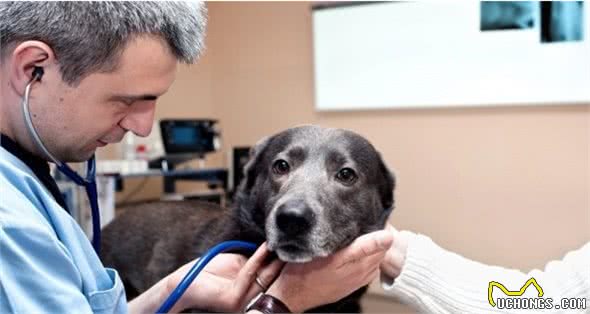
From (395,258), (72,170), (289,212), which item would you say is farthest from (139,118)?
(395,258)

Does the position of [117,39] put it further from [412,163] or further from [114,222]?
[412,163]

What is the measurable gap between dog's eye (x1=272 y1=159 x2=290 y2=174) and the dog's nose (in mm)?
232

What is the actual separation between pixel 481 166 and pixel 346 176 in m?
1.83

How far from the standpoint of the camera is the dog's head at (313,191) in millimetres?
1107

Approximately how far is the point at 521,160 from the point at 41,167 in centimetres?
253

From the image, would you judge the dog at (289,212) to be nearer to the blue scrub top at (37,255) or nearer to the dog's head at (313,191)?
the dog's head at (313,191)

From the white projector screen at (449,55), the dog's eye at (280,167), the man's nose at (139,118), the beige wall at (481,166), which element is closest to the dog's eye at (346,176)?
the dog's eye at (280,167)

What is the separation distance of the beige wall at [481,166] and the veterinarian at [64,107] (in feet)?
5.90

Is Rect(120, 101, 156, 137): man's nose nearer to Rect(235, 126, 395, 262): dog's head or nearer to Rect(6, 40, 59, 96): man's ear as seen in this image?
Rect(6, 40, 59, 96): man's ear

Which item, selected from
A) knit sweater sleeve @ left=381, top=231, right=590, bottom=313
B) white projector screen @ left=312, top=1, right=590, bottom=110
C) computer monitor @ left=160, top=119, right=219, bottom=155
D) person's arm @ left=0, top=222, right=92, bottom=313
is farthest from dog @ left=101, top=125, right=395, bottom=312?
white projector screen @ left=312, top=1, right=590, bottom=110

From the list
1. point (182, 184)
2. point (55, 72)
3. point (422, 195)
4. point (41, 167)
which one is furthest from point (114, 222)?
point (182, 184)

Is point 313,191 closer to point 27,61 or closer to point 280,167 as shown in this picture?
point 280,167

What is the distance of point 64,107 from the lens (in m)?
0.79

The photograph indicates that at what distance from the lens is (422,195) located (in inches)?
118
